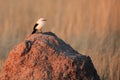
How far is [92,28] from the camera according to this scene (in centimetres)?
1184

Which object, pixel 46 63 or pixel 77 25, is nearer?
pixel 46 63

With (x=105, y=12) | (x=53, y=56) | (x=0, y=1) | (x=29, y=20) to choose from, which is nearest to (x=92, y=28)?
(x=105, y=12)

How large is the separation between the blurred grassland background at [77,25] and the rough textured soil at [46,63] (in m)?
2.51

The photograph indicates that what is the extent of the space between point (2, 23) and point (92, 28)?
2136 millimetres

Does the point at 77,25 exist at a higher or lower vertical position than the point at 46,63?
lower

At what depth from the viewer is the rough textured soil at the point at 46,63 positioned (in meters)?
7.78

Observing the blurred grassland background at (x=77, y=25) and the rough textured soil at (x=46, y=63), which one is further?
the blurred grassland background at (x=77, y=25)

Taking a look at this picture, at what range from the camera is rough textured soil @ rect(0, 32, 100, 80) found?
7.78m

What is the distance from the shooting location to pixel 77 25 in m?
12.0

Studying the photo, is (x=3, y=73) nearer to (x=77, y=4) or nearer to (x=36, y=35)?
(x=36, y=35)

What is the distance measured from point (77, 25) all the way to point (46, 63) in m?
4.16

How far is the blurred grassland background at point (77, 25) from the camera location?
10.9 m

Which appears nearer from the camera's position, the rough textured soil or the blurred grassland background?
the rough textured soil

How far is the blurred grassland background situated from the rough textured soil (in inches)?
98.7
